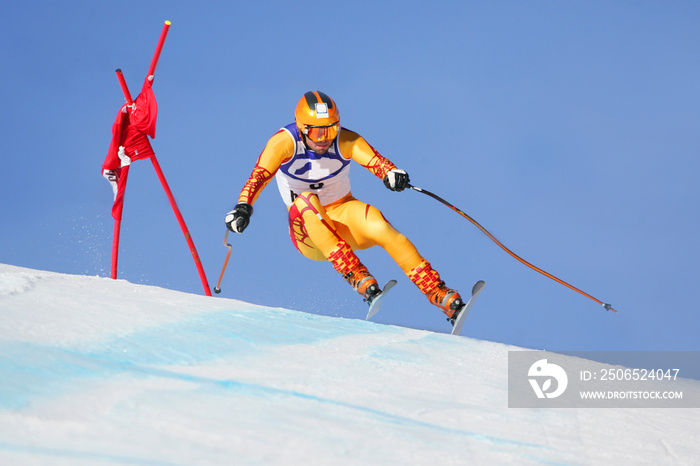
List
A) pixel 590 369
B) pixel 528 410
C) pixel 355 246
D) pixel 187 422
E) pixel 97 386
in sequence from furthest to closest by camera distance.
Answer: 1. pixel 355 246
2. pixel 590 369
3. pixel 528 410
4. pixel 97 386
5. pixel 187 422

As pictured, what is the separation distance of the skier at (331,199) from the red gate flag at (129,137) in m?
0.78

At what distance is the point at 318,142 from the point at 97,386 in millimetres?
2193

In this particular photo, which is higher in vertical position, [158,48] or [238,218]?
[158,48]

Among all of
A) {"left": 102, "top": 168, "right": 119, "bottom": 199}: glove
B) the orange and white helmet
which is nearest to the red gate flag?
{"left": 102, "top": 168, "right": 119, "bottom": 199}: glove

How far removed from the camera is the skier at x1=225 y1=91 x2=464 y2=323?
356 centimetres

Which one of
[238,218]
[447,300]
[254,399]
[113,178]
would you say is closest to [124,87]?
[113,178]

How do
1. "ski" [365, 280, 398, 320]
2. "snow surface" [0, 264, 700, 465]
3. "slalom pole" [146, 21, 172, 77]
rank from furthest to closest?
"slalom pole" [146, 21, 172, 77], "ski" [365, 280, 398, 320], "snow surface" [0, 264, 700, 465]

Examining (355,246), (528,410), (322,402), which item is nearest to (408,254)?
(355,246)

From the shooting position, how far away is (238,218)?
139 inches

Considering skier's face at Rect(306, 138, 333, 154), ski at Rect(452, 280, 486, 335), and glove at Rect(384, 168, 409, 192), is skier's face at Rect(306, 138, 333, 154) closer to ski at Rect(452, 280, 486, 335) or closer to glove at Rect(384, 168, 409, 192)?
glove at Rect(384, 168, 409, 192)

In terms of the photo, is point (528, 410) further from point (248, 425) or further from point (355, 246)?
point (355, 246)

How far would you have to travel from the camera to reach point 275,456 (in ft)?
4.90

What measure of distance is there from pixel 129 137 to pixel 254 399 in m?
2.72

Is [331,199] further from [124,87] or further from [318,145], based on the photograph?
[124,87]
